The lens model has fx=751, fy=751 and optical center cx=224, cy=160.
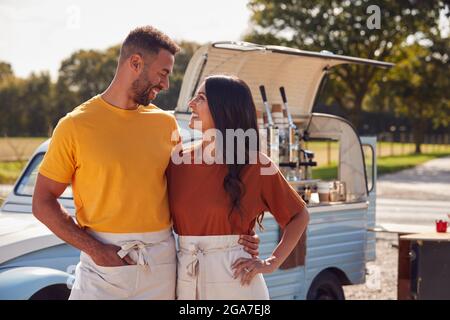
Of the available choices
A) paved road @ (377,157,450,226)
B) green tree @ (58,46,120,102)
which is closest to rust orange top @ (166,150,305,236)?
paved road @ (377,157,450,226)

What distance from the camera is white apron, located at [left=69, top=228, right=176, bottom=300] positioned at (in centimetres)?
310

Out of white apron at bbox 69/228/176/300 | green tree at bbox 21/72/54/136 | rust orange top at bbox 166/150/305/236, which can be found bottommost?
green tree at bbox 21/72/54/136

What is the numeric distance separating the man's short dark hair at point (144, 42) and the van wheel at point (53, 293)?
160 cm

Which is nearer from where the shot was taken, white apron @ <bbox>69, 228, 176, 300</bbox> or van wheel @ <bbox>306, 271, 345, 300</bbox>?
white apron @ <bbox>69, 228, 176, 300</bbox>

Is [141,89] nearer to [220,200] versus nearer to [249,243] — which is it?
[220,200]

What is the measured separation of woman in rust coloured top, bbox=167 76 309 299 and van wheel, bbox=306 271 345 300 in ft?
10.1

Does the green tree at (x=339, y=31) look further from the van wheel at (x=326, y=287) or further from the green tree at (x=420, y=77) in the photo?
the van wheel at (x=326, y=287)

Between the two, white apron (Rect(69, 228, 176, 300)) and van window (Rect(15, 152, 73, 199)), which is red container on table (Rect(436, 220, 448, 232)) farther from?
white apron (Rect(69, 228, 176, 300))

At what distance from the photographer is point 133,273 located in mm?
3125

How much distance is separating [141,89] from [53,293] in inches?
63.3

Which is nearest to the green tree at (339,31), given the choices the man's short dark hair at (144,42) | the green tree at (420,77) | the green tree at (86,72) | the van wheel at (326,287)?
the green tree at (420,77)

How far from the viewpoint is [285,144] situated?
6625 millimetres

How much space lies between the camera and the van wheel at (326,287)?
20.1 ft
